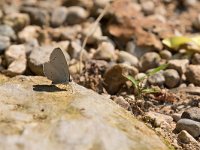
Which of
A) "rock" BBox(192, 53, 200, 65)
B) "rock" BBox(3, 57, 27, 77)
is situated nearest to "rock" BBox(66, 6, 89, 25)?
"rock" BBox(3, 57, 27, 77)

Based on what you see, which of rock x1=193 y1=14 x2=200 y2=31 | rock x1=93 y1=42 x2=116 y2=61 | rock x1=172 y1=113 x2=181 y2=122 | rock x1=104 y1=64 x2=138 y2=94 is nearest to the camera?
rock x1=172 y1=113 x2=181 y2=122

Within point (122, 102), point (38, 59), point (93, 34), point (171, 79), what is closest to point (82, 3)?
point (93, 34)

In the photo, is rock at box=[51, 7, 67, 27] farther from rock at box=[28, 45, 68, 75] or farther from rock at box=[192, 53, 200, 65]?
rock at box=[192, 53, 200, 65]

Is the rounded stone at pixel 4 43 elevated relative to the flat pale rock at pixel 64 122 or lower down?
elevated

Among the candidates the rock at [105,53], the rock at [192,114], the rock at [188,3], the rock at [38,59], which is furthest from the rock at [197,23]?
the rock at [192,114]

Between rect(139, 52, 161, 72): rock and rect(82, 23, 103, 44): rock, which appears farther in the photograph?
rect(82, 23, 103, 44): rock

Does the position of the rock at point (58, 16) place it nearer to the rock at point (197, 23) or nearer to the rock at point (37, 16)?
the rock at point (37, 16)
